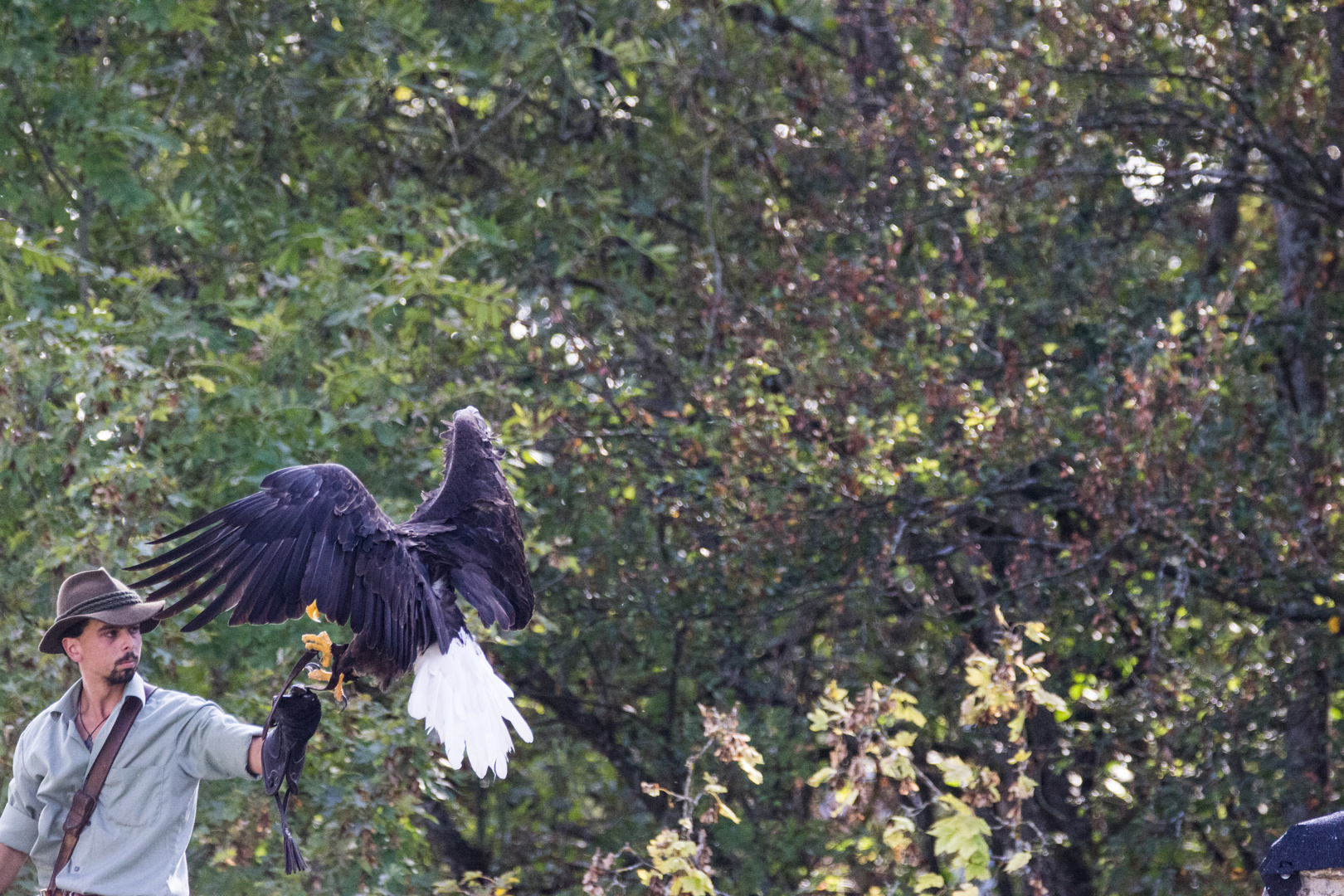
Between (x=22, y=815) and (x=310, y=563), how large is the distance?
2.83ft

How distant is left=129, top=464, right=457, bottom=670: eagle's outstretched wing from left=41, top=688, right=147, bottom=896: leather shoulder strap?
338 mm

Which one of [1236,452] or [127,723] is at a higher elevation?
[1236,452]

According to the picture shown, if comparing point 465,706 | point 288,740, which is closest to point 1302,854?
point 465,706

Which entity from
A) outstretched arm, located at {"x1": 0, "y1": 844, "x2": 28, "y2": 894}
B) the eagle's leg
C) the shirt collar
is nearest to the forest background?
the eagle's leg

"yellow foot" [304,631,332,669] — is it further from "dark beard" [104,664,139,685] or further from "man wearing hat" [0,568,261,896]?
"dark beard" [104,664,139,685]

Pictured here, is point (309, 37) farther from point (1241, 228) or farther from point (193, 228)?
point (1241, 228)

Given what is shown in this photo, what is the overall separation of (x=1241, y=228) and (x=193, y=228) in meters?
5.88

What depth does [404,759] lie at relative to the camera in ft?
17.9

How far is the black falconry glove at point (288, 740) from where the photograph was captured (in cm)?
321

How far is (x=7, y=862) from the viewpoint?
3.36 metres

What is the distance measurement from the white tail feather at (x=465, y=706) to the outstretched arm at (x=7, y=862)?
0.92 meters

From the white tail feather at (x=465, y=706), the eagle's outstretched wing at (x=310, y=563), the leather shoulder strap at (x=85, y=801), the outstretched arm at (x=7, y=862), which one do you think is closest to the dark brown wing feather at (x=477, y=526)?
the white tail feather at (x=465, y=706)

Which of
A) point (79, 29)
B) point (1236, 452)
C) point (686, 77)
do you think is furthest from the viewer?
point (686, 77)

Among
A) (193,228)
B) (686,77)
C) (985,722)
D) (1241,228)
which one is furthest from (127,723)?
(1241,228)
